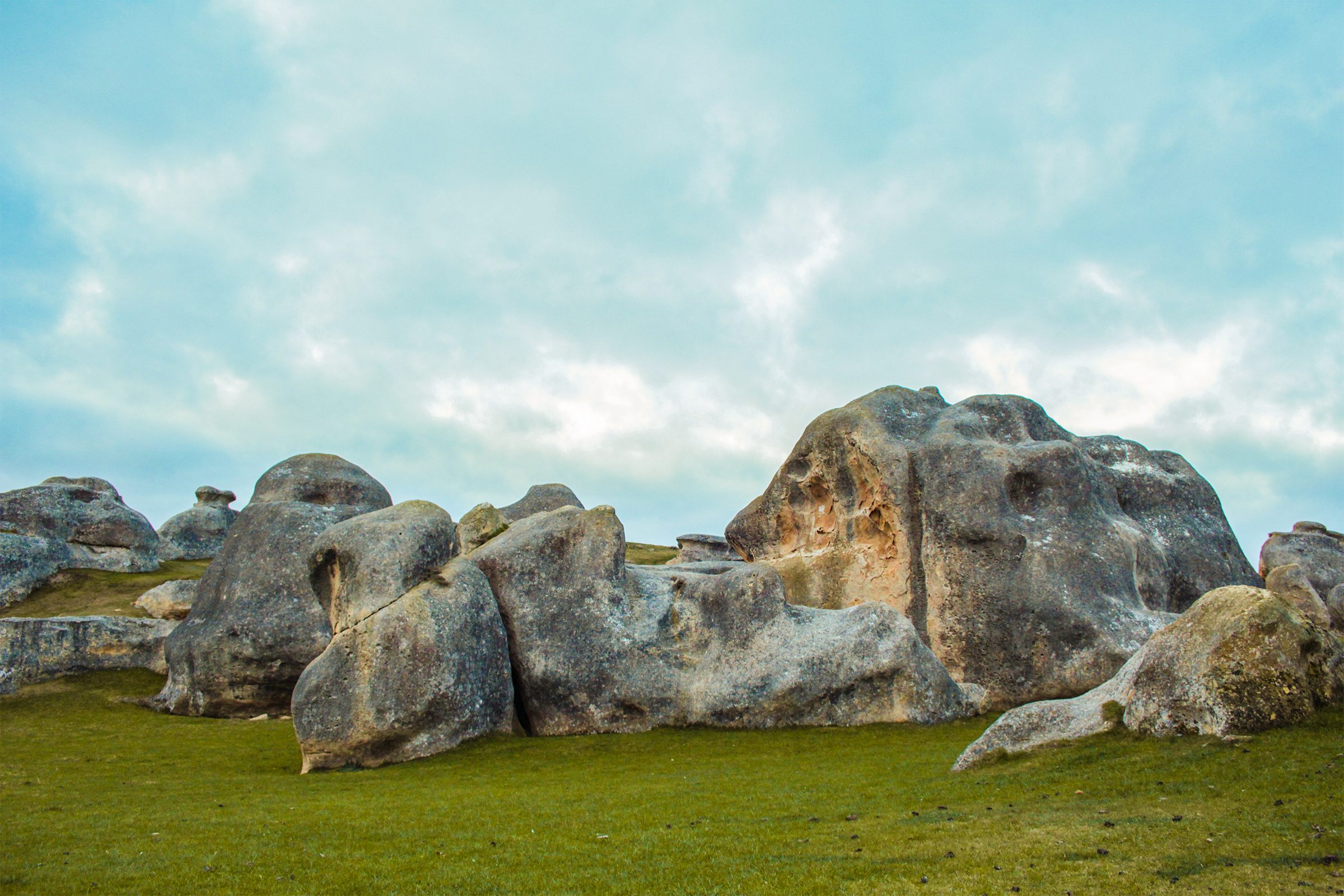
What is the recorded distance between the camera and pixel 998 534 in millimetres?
29547

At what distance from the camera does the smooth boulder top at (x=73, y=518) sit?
50.3 m

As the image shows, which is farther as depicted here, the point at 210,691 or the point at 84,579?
the point at 84,579

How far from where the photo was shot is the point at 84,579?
44531mm

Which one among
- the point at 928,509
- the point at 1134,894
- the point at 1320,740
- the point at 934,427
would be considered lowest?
the point at 1134,894

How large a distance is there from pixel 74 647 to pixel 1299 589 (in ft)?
175

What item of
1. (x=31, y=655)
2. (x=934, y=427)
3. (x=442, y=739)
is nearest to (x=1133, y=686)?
(x=442, y=739)

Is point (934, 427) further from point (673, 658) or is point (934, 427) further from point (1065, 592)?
point (673, 658)

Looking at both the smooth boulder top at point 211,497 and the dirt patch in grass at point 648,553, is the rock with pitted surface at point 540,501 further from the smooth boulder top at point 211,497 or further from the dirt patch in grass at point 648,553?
the smooth boulder top at point 211,497

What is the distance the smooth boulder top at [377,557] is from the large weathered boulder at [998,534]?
605 inches

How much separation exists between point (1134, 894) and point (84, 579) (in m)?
48.5

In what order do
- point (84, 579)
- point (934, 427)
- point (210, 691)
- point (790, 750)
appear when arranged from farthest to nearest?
1. point (84, 579)
2. point (934, 427)
3. point (210, 691)
4. point (790, 750)

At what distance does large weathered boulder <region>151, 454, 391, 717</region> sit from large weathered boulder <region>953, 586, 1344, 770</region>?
23584 millimetres

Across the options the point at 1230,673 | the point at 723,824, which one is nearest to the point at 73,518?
the point at 723,824

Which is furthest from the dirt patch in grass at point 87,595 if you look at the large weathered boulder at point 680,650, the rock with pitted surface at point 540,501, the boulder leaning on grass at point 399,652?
the large weathered boulder at point 680,650
